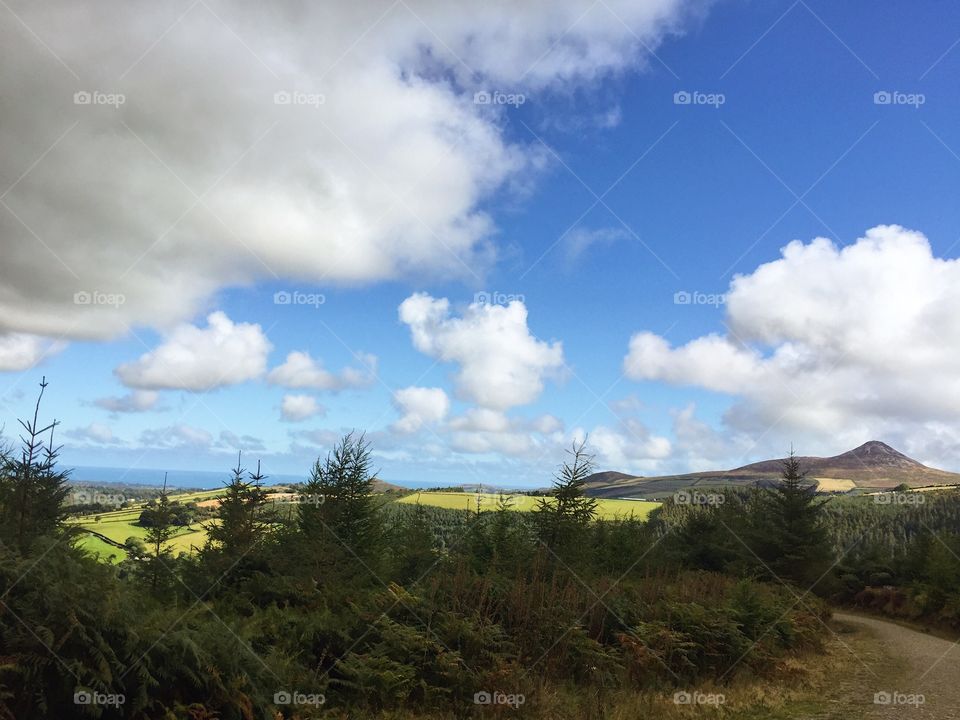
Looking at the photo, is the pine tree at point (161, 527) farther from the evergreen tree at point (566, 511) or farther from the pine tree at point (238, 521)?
the evergreen tree at point (566, 511)

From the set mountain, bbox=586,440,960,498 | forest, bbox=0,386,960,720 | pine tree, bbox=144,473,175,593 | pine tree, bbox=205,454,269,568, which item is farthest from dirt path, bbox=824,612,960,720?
mountain, bbox=586,440,960,498

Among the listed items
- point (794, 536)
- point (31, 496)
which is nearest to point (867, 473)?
point (794, 536)

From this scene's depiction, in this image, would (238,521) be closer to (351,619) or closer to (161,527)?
(161,527)

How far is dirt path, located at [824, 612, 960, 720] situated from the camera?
35.9 feet

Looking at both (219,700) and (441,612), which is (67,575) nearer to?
(219,700)

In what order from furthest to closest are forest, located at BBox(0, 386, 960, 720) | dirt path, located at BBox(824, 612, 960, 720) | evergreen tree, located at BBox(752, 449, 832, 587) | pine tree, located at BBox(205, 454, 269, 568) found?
evergreen tree, located at BBox(752, 449, 832, 587), pine tree, located at BBox(205, 454, 269, 568), dirt path, located at BBox(824, 612, 960, 720), forest, located at BBox(0, 386, 960, 720)

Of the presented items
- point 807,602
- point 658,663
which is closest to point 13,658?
point 658,663

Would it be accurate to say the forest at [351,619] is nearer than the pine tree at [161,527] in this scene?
Yes

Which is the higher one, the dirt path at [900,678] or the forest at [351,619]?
the forest at [351,619]

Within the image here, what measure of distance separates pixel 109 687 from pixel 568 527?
1712 centimetres

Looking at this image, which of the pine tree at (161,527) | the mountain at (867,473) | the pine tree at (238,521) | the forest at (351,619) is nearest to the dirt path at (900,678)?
the forest at (351,619)

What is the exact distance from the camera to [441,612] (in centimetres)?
999

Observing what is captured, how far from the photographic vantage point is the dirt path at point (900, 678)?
35.9 feet

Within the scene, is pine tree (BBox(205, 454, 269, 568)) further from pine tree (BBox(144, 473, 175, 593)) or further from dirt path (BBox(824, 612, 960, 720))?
dirt path (BBox(824, 612, 960, 720))
